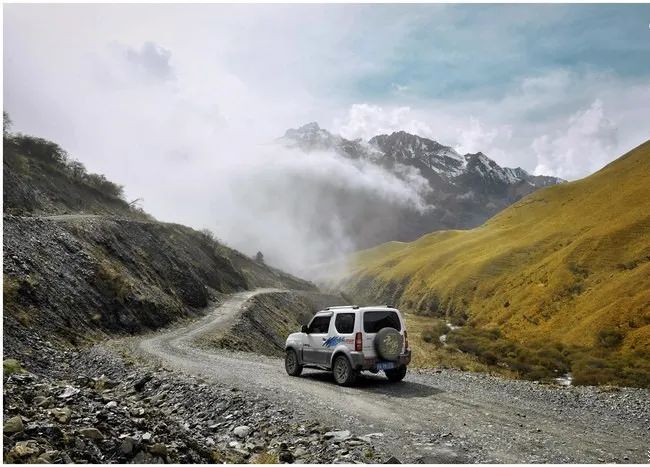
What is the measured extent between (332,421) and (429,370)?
418 inches

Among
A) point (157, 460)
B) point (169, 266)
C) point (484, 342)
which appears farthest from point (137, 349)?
point (484, 342)

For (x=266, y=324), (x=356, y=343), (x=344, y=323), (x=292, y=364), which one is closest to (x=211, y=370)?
(x=292, y=364)

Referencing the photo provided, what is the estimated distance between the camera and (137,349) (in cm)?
2466

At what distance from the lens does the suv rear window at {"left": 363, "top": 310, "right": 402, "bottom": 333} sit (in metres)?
16.5

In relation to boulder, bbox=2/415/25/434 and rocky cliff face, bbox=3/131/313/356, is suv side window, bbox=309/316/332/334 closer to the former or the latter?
rocky cliff face, bbox=3/131/313/356

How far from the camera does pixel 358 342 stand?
53.2ft

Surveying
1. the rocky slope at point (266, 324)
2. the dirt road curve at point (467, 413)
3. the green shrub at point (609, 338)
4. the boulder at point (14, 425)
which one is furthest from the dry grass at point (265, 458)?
the green shrub at point (609, 338)

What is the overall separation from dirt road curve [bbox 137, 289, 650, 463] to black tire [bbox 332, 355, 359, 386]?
0.42 m

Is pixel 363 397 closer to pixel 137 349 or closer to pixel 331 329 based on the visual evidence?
pixel 331 329

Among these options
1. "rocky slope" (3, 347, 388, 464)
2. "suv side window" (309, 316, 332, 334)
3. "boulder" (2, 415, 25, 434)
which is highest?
"suv side window" (309, 316, 332, 334)

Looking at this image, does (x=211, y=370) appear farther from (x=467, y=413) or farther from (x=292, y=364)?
(x=467, y=413)

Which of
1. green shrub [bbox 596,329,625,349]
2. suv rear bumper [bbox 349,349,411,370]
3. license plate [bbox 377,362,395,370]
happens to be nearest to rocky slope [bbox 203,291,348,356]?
suv rear bumper [bbox 349,349,411,370]

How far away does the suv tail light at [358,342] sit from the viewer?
16188 millimetres

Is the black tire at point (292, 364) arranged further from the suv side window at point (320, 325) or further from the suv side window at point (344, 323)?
the suv side window at point (344, 323)
